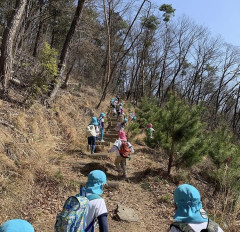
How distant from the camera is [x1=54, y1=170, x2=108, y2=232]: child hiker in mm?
2336

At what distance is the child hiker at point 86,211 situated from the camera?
2336mm

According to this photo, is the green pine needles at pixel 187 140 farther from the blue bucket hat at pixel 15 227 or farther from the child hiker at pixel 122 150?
the blue bucket hat at pixel 15 227

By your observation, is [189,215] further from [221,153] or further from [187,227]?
[221,153]

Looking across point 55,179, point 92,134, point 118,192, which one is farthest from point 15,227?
point 92,134

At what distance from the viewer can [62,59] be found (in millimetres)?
10906

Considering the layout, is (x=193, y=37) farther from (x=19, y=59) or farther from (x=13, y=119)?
(x=13, y=119)

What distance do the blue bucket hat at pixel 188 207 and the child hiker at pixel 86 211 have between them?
90 cm

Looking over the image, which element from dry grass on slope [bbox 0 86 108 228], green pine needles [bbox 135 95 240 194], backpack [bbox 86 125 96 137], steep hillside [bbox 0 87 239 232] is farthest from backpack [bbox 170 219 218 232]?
backpack [bbox 86 125 96 137]

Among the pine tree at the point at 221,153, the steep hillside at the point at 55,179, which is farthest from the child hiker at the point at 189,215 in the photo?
the pine tree at the point at 221,153

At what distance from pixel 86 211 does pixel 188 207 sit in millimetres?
1082

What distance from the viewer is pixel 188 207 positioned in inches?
82.2

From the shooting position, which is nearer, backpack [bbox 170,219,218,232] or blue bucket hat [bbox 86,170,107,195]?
backpack [bbox 170,219,218,232]

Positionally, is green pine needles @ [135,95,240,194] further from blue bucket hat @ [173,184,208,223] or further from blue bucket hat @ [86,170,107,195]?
blue bucket hat @ [173,184,208,223]

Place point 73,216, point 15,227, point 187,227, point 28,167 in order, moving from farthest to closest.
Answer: point 28,167 → point 73,216 → point 187,227 → point 15,227
